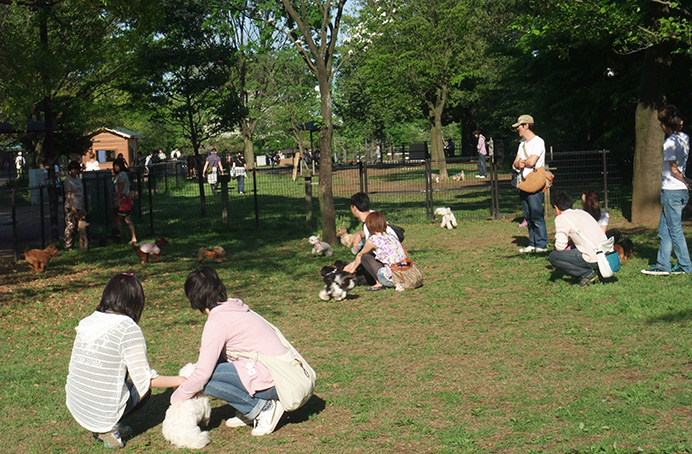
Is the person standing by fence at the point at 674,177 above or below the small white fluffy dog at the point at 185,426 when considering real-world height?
above

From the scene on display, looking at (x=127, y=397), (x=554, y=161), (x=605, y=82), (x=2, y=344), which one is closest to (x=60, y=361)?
(x=2, y=344)

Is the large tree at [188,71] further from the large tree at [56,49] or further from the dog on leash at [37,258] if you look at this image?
the dog on leash at [37,258]

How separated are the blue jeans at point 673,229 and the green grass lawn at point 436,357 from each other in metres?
0.36

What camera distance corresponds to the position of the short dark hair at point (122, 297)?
5.22 m

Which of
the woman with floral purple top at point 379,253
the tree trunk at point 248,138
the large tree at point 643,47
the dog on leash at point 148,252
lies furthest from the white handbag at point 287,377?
the tree trunk at point 248,138

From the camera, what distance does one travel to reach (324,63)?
14.7 metres

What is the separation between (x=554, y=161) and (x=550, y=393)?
43.7 ft

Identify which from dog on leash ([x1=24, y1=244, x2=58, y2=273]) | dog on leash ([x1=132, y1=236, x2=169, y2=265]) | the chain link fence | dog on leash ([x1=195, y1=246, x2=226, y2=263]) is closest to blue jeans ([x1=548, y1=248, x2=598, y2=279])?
dog on leash ([x1=195, y1=246, x2=226, y2=263])

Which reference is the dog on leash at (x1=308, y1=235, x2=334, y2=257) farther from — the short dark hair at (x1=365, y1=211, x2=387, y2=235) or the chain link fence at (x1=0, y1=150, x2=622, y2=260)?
the short dark hair at (x1=365, y1=211, x2=387, y2=235)

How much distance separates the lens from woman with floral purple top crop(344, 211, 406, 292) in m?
10.1

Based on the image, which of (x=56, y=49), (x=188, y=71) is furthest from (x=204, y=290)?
(x=188, y=71)

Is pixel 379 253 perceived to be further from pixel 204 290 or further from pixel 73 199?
pixel 73 199

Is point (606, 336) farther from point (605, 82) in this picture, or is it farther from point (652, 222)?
point (605, 82)

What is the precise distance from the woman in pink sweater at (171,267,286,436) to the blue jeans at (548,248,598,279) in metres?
4.99
